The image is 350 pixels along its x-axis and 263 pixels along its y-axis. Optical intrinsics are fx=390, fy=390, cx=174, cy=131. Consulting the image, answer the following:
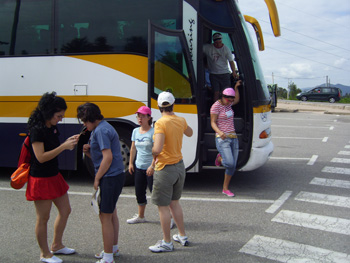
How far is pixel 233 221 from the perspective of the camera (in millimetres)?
5059

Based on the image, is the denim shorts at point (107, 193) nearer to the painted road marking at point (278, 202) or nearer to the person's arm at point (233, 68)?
the painted road marking at point (278, 202)

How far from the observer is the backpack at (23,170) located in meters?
3.65

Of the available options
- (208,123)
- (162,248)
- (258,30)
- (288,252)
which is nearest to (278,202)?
(208,123)

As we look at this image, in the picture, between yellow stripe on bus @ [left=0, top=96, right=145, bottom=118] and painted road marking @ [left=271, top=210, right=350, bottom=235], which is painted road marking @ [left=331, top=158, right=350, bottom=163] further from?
yellow stripe on bus @ [left=0, top=96, right=145, bottom=118]

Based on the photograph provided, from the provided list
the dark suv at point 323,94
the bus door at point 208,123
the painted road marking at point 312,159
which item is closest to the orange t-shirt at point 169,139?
the bus door at point 208,123

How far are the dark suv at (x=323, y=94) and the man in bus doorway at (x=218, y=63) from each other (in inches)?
1468

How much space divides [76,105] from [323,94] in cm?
3955

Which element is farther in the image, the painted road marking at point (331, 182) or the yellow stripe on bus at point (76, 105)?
the painted road marking at point (331, 182)

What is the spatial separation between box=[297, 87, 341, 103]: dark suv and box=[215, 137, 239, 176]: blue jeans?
125 feet

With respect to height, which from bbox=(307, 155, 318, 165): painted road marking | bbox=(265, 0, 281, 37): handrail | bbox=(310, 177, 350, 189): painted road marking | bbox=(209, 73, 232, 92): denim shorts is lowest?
bbox=(310, 177, 350, 189): painted road marking

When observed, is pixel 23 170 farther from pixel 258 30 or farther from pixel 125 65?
pixel 258 30

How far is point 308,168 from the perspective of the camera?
8398mm

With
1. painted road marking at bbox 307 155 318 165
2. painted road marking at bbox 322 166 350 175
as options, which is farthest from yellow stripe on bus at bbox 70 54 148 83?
painted road marking at bbox 307 155 318 165

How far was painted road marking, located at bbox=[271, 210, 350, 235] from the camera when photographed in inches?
189
